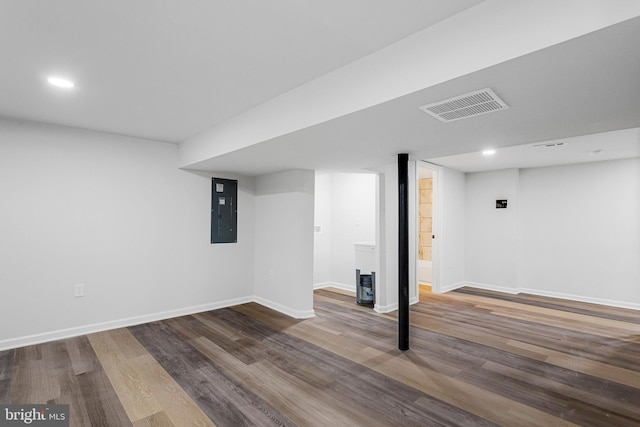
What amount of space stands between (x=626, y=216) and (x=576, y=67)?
508 centimetres

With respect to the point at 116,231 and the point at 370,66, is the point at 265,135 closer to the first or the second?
the point at 370,66

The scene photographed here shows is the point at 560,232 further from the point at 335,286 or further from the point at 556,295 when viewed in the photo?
the point at 335,286

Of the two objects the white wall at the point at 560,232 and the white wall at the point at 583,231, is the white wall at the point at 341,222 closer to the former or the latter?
the white wall at the point at 560,232

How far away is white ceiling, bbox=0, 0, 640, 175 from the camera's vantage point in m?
1.63

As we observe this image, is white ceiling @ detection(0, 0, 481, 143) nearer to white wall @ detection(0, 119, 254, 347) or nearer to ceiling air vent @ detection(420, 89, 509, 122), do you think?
ceiling air vent @ detection(420, 89, 509, 122)

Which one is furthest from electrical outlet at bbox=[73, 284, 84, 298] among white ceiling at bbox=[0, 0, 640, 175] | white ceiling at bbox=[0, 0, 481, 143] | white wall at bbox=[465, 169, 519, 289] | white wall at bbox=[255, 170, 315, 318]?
white wall at bbox=[465, 169, 519, 289]

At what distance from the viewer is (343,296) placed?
5684 mm

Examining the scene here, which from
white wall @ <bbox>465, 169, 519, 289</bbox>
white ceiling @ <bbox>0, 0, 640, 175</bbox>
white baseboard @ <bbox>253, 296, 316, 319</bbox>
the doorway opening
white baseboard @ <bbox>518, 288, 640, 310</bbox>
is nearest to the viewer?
white ceiling @ <bbox>0, 0, 640, 175</bbox>

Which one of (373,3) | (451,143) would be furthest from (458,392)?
(373,3)

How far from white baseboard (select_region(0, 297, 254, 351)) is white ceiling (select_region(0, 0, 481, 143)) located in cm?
238

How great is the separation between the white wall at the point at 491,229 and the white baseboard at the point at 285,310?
385 cm

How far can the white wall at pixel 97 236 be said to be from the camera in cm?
342

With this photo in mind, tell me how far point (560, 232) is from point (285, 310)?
495cm

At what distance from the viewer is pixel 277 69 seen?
7.59 feet
